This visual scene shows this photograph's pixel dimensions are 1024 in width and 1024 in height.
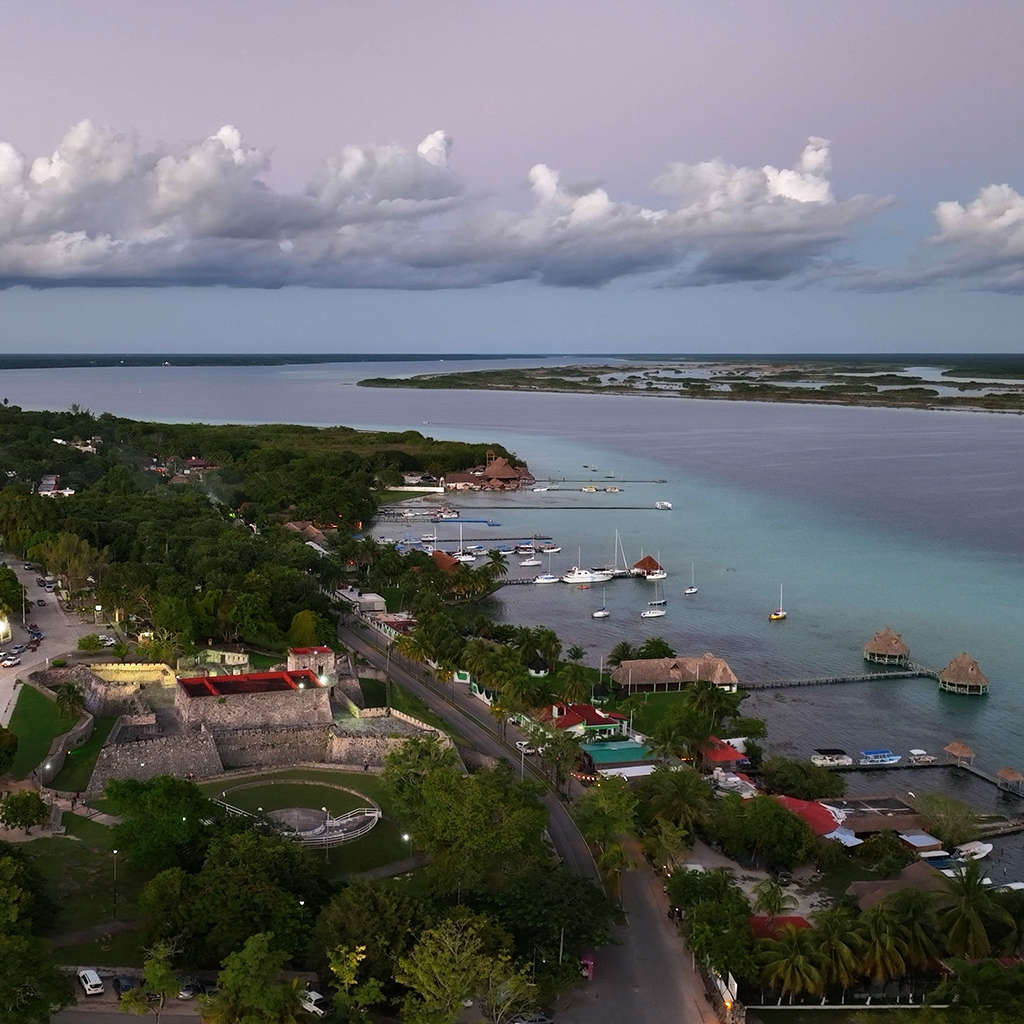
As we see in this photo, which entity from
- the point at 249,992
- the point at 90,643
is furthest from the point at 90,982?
the point at 90,643

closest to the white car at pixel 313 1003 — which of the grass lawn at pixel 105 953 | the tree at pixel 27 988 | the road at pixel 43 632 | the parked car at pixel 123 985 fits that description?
the parked car at pixel 123 985

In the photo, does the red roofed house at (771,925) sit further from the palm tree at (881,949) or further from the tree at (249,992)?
the tree at (249,992)

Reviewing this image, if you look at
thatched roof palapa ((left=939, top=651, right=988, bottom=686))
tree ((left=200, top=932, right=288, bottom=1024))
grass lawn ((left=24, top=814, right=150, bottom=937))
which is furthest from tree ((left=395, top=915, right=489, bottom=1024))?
thatched roof palapa ((left=939, top=651, right=988, bottom=686))

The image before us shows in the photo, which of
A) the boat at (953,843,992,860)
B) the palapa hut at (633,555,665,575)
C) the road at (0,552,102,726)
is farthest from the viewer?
the palapa hut at (633,555,665,575)

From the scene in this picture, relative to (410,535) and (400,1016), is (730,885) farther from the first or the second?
(410,535)

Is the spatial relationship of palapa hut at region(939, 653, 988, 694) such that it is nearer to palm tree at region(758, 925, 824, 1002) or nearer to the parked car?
palm tree at region(758, 925, 824, 1002)
